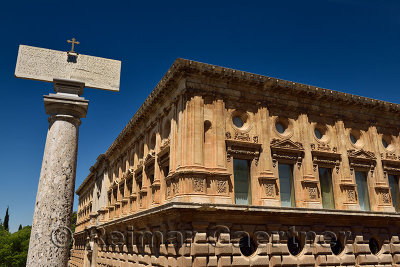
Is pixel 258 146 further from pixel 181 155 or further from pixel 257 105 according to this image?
pixel 181 155

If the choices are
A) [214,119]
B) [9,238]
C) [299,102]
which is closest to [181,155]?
[214,119]

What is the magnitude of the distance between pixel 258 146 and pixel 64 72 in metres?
11.9

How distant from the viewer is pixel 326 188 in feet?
62.3

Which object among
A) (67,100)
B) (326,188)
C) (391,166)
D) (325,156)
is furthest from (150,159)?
(391,166)

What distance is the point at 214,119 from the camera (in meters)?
16.9

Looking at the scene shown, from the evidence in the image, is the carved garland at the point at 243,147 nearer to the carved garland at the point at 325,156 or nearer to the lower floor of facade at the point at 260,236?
the lower floor of facade at the point at 260,236

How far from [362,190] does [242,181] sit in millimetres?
8189

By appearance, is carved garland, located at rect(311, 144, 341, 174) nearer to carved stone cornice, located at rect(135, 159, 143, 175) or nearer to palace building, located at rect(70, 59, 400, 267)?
palace building, located at rect(70, 59, 400, 267)

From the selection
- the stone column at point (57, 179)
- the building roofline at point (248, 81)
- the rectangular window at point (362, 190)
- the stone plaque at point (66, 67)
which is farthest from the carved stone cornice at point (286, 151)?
the stone column at point (57, 179)

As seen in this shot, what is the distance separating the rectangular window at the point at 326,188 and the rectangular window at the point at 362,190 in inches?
83.6

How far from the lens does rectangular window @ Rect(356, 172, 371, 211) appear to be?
1975 centimetres

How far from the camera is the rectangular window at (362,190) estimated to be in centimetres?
1975

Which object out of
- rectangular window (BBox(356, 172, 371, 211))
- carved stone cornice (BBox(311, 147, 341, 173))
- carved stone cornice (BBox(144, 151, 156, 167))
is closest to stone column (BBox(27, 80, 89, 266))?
carved stone cornice (BBox(144, 151, 156, 167))

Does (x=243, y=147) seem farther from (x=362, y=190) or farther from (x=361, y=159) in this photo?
(x=362, y=190)
